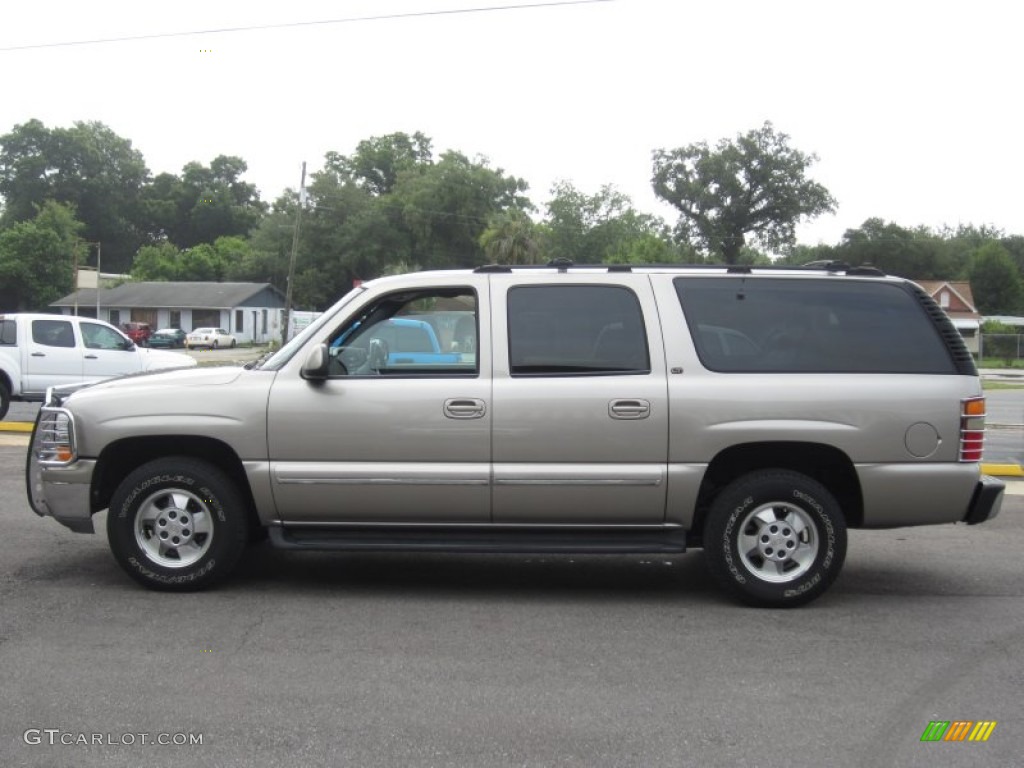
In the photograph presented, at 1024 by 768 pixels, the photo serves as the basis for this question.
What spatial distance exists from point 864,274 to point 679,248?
5615 cm

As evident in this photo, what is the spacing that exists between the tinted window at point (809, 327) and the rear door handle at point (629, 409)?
474 mm

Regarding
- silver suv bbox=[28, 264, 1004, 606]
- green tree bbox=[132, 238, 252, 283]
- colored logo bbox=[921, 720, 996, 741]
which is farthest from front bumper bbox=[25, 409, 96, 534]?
green tree bbox=[132, 238, 252, 283]

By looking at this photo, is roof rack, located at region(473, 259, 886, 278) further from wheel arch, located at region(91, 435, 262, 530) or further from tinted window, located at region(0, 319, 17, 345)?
tinted window, located at region(0, 319, 17, 345)

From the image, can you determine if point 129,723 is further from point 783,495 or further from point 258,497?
point 783,495

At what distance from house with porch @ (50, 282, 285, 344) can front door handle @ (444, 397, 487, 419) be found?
6090cm

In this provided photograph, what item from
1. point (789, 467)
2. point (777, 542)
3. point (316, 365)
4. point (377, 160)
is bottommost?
point (777, 542)

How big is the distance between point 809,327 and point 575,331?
1389 mm

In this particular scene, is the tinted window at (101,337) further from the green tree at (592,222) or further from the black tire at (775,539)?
the green tree at (592,222)

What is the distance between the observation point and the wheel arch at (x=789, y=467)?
596 centimetres

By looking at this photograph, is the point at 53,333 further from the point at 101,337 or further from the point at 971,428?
the point at 971,428

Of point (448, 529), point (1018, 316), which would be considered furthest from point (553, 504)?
point (1018, 316)

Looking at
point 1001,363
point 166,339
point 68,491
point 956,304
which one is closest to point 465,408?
point 68,491

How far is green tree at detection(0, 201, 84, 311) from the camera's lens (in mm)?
64750

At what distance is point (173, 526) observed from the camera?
6.08 metres
